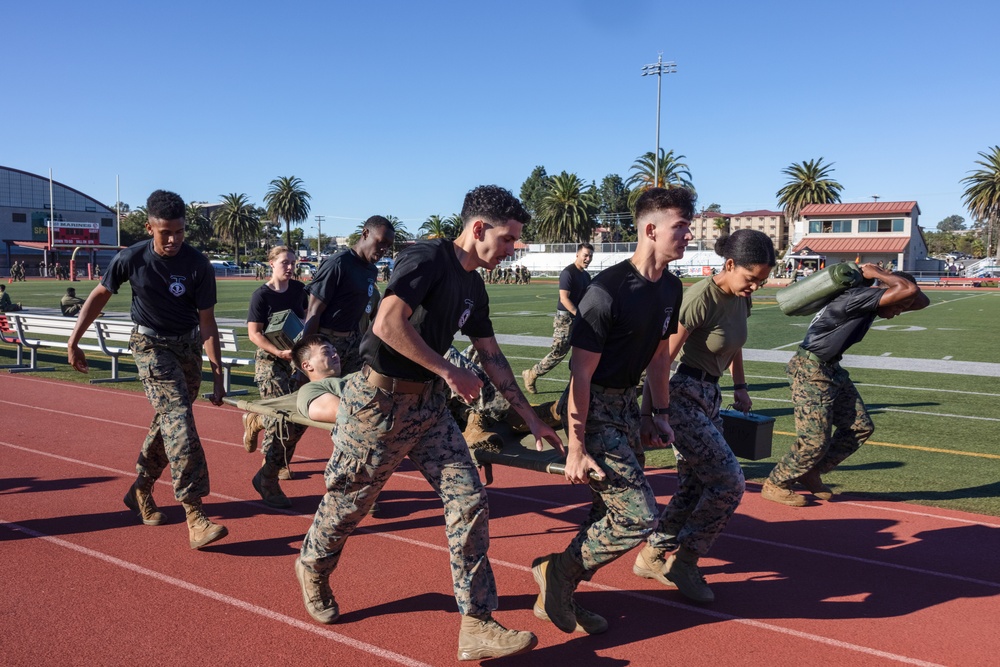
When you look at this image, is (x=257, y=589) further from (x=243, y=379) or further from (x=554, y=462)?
(x=243, y=379)

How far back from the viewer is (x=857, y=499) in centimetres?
632

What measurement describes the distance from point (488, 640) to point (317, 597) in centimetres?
104

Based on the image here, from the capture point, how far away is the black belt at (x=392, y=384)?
361 centimetres

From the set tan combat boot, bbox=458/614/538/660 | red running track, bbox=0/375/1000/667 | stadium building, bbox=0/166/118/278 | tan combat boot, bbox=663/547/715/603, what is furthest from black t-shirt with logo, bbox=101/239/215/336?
stadium building, bbox=0/166/118/278

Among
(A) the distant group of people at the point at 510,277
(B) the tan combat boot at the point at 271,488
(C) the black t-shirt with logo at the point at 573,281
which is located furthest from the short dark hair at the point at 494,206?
(A) the distant group of people at the point at 510,277

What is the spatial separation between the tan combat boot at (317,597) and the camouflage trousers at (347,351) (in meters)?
2.49

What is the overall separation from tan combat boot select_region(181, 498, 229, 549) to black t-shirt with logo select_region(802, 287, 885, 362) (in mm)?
4434

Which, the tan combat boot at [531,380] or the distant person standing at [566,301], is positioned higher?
the distant person standing at [566,301]

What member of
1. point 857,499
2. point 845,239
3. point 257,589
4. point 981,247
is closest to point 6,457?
point 257,589

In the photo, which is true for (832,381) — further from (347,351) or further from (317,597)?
(317,597)

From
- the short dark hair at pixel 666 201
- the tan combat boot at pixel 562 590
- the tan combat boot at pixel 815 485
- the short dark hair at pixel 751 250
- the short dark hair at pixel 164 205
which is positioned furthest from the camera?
the tan combat boot at pixel 815 485

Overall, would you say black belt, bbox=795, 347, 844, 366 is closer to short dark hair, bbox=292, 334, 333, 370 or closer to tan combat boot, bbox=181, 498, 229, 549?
short dark hair, bbox=292, 334, 333, 370

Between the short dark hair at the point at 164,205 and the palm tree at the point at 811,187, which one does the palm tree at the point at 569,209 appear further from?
the short dark hair at the point at 164,205

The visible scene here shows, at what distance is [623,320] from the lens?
370 cm
